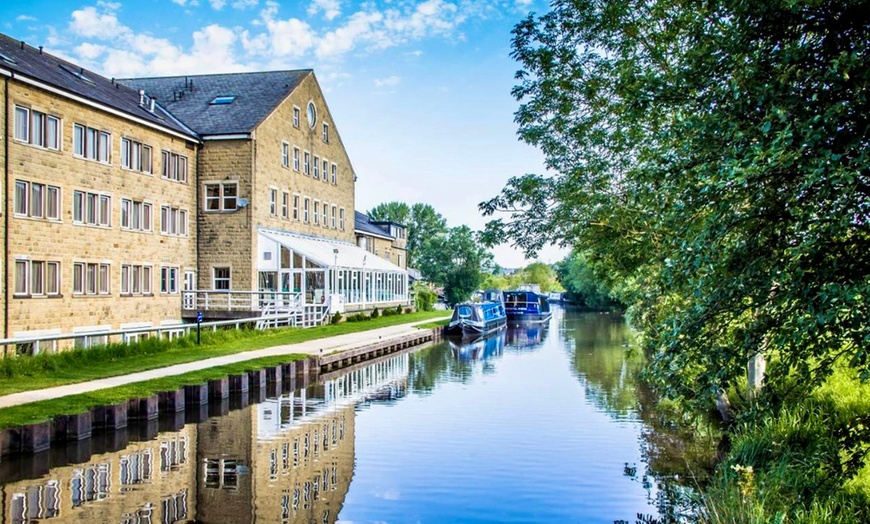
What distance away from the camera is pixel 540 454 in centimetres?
1393

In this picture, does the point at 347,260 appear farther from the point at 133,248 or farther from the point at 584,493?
the point at 584,493

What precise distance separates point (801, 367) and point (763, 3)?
3.11 m

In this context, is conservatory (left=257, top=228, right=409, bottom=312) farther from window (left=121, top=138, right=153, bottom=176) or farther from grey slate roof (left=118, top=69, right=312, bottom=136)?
window (left=121, top=138, right=153, bottom=176)

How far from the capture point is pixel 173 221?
3434 centimetres

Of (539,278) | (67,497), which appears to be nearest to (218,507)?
(67,497)

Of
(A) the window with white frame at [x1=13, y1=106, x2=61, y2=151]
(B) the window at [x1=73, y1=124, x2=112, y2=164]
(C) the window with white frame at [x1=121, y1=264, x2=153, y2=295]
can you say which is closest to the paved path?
(C) the window with white frame at [x1=121, y1=264, x2=153, y2=295]

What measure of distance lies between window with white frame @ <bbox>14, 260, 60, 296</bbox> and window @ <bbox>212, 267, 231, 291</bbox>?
33.6 feet

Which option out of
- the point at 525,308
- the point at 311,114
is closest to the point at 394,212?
the point at 525,308

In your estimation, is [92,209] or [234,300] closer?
[92,209]

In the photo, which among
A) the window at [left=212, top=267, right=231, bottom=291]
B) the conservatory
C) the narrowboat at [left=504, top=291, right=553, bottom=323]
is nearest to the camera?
the window at [left=212, top=267, right=231, bottom=291]

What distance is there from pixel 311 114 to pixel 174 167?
10632mm

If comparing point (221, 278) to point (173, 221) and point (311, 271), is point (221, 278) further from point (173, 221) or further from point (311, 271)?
point (311, 271)

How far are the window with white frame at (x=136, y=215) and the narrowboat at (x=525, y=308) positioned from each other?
33.5m

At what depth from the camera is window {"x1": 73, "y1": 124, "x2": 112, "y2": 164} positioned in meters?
27.6
